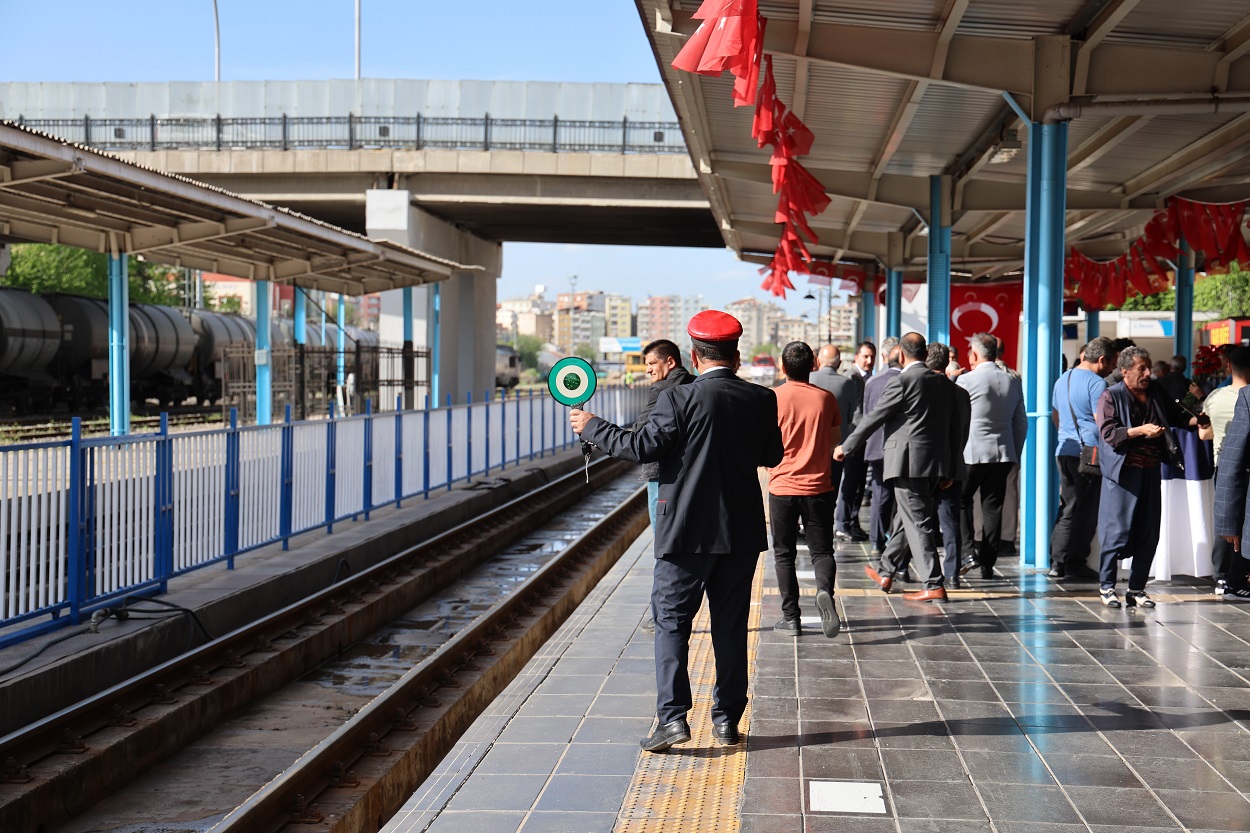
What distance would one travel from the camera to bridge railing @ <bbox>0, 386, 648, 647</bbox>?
7.75m

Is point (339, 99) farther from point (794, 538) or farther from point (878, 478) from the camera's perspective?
point (794, 538)

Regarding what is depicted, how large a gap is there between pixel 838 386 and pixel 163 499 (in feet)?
19.9

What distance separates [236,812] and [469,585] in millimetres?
8368

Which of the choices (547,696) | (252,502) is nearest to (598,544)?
(252,502)

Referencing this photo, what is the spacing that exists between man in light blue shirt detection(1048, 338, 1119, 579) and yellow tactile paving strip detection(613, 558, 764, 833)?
4.51 meters

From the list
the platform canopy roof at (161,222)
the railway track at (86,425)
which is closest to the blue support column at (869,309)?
the platform canopy roof at (161,222)

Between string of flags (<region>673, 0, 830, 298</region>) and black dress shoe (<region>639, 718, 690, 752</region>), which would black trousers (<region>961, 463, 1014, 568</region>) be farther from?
black dress shoe (<region>639, 718, 690, 752</region>)

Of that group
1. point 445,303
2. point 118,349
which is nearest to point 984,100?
point 118,349

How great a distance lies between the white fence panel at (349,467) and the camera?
13766mm

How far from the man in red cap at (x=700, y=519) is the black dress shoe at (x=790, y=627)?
8.06ft

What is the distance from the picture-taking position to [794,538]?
7973 mm

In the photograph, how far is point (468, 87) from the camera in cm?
3109

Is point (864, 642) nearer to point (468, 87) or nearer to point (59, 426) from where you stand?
point (59, 426)

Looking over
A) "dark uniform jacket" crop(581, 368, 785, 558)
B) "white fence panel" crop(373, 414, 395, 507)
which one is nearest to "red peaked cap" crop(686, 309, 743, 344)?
"dark uniform jacket" crop(581, 368, 785, 558)
